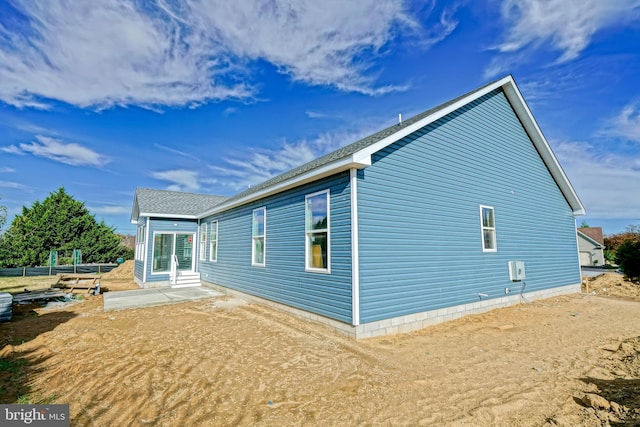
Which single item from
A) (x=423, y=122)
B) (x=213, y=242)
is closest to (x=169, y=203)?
(x=213, y=242)

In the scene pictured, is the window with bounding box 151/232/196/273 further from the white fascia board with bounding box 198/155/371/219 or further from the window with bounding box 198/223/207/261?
the white fascia board with bounding box 198/155/371/219

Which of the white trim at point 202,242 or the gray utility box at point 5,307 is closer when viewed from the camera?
the gray utility box at point 5,307

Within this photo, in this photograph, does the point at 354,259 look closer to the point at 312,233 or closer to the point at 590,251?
the point at 312,233

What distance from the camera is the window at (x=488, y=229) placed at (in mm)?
8570

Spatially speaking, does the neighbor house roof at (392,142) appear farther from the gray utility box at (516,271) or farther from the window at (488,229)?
the gray utility box at (516,271)

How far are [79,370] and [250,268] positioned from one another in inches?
223

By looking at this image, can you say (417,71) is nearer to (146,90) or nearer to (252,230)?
(252,230)

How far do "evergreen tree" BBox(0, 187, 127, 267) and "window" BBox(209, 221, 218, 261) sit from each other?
15.8m

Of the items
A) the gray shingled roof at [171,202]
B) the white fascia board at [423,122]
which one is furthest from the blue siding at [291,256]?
the gray shingled roof at [171,202]

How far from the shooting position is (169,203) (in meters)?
15.2

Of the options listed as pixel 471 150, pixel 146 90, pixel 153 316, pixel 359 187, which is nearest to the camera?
pixel 359 187

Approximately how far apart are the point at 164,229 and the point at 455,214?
1278cm

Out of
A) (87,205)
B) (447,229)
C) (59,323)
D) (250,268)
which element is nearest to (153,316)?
(59,323)

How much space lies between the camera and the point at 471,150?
8.51m
